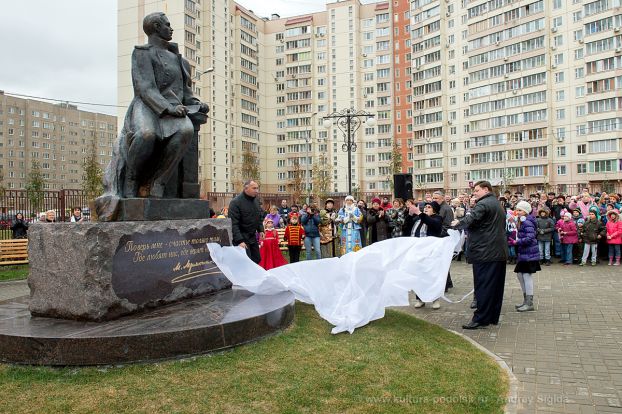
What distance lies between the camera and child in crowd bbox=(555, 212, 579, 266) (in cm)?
1533

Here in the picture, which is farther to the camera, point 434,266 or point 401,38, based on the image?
point 401,38

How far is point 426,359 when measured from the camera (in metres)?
5.36

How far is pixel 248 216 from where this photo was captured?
8.59m

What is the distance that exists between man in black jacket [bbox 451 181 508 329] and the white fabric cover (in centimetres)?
82

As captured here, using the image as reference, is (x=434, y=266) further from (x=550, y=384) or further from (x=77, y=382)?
(x=77, y=382)

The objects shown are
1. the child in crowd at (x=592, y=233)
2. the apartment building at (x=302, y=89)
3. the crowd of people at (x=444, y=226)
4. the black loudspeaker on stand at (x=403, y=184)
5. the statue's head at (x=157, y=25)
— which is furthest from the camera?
the apartment building at (x=302, y=89)

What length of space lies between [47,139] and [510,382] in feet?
384

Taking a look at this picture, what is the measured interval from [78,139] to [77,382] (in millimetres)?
121588

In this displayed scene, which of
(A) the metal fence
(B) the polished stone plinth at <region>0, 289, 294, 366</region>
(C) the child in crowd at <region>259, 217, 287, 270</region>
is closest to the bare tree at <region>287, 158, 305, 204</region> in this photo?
(A) the metal fence

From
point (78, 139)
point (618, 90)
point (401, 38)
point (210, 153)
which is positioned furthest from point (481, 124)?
point (78, 139)

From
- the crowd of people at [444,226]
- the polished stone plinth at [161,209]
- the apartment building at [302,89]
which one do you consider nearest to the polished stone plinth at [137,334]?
the polished stone plinth at [161,209]

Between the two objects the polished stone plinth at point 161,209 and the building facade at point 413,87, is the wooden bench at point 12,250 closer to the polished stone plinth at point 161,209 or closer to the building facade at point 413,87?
the polished stone plinth at point 161,209

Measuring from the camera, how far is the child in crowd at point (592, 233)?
1505 centimetres

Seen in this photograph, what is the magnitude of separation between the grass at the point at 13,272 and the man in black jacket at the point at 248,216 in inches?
345
